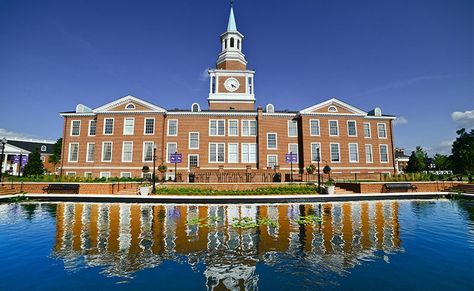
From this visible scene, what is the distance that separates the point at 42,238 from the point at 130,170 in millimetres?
26854

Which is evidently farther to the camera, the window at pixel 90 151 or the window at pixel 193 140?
the window at pixel 193 140

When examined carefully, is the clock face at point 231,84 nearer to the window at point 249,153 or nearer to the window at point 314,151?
the window at point 249,153

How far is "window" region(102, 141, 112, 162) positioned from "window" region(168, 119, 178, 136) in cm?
886

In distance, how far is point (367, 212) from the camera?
15.3m

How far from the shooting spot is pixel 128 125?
37.0 m

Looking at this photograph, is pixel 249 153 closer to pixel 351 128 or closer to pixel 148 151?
pixel 148 151

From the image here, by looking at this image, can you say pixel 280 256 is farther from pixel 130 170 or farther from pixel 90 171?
pixel 90 171

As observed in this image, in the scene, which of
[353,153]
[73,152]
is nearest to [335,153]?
Result: [353,153]

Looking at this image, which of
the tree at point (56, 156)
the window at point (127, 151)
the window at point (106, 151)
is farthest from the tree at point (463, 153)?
the tree at point (56, 156)

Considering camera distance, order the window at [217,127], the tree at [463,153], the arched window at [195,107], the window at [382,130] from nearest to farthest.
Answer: the window at [217,127], the arched window at [195,107], the window at [382,130], the tree at [463,153]

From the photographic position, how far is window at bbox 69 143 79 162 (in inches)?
1458

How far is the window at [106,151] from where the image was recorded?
36281 mm

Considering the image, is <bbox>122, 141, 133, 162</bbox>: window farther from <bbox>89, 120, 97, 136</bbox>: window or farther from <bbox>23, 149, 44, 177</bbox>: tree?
<bbox>23, 149, 44, 177</bbox>: tree

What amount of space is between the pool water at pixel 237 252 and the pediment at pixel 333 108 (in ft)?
83.4
